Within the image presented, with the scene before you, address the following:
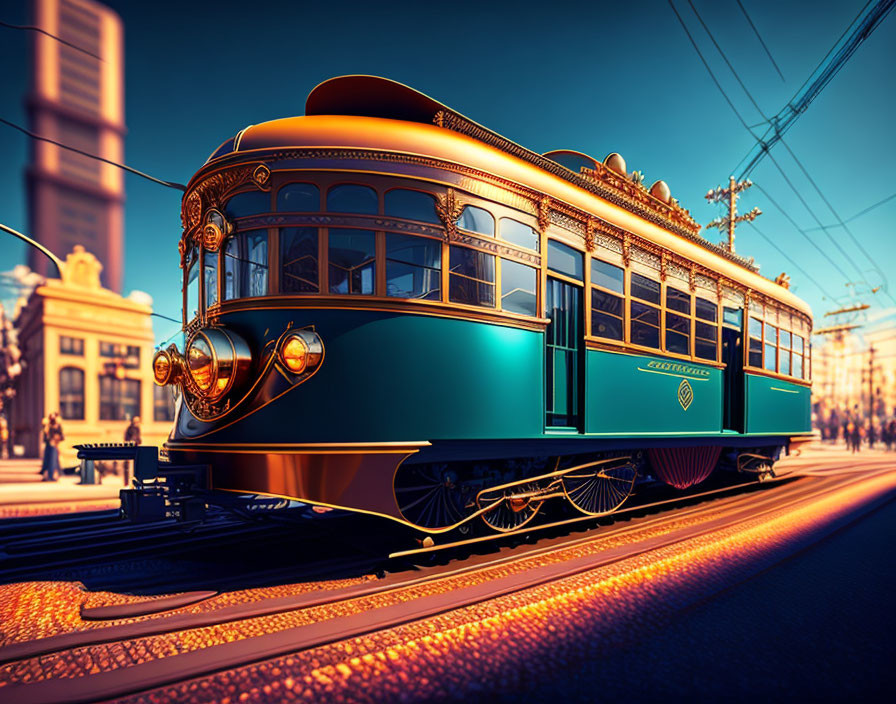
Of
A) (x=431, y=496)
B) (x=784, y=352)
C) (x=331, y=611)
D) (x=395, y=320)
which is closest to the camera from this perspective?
(x=331, y=611)

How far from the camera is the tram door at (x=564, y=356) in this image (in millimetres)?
5484

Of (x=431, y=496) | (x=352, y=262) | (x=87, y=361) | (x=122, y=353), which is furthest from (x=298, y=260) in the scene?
(x=122, y=353)

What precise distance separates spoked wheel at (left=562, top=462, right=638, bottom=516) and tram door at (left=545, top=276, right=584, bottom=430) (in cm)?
59

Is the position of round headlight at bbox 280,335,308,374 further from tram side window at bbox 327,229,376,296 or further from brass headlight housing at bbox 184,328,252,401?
tram side window at bbox 327,229,376,296

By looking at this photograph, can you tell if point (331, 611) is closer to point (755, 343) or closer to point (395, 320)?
point (395, 320)

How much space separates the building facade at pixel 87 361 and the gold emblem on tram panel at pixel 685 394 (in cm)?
2025

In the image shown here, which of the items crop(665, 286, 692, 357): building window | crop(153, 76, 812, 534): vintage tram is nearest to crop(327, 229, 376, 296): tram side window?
crop(153, 76, 812, 534): vintage tram

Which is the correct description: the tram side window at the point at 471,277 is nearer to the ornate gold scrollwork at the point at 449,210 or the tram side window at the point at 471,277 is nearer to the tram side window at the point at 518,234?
the ornate gold scrollwork at the point at 449,210

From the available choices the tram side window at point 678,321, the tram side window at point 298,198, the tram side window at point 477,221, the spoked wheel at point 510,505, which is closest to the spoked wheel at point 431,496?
the spoked wheel at point 510,505

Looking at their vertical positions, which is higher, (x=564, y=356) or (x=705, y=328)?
(x=705, y=328)

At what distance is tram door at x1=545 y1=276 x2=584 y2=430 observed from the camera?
5.48 meters

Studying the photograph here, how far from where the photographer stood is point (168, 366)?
4676 millimetres

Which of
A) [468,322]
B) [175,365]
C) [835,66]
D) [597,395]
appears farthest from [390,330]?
[835,66]

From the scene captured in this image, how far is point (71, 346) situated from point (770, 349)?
74.8 feet
